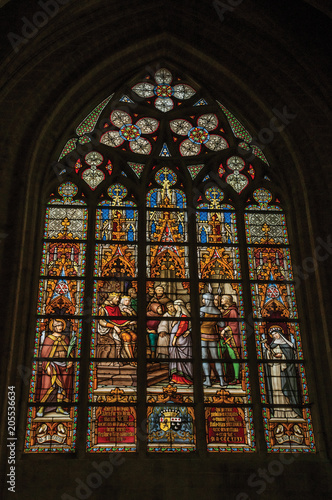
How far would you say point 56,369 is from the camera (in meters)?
9.71

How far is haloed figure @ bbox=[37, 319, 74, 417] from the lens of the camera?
9.51 m

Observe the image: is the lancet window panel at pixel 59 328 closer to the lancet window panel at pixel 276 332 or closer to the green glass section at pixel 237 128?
the lancet window panel at pixel 276 332

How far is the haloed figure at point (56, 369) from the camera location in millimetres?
9508

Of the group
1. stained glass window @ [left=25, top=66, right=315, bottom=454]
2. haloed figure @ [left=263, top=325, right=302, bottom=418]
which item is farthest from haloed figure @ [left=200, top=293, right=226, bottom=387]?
haloed figure @ [left=263, top=325, right=302, bottom=418]

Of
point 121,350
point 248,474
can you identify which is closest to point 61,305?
point 121,350

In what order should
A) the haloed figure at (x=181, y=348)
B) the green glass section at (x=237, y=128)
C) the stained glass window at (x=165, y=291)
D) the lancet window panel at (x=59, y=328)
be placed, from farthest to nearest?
the green glass section at (x=237, y=128) → the haloed figure at (x=181, y=348) → the stained glass window at (x=165, y=291) → the lancet window panel at (x=59, y=328)

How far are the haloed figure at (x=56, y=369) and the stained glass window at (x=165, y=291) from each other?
0.05 ft

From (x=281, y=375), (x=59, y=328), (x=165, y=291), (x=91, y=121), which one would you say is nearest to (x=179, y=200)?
(x=165, y=291)

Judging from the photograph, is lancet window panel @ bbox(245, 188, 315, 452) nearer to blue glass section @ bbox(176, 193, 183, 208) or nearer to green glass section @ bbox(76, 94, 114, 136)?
blue glass section @ bbox(176, 193, 183, 208)

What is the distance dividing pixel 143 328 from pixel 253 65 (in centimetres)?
515

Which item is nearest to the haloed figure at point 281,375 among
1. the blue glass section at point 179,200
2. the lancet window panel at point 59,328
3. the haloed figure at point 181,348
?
the haloed figure at point 181,348

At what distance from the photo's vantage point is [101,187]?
450 inches

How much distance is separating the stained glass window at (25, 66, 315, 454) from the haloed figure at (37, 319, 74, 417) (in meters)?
0.02

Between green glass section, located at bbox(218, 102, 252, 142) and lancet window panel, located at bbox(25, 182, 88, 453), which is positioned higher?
green glass section, located at bbox(218, 102, 252, 142)
